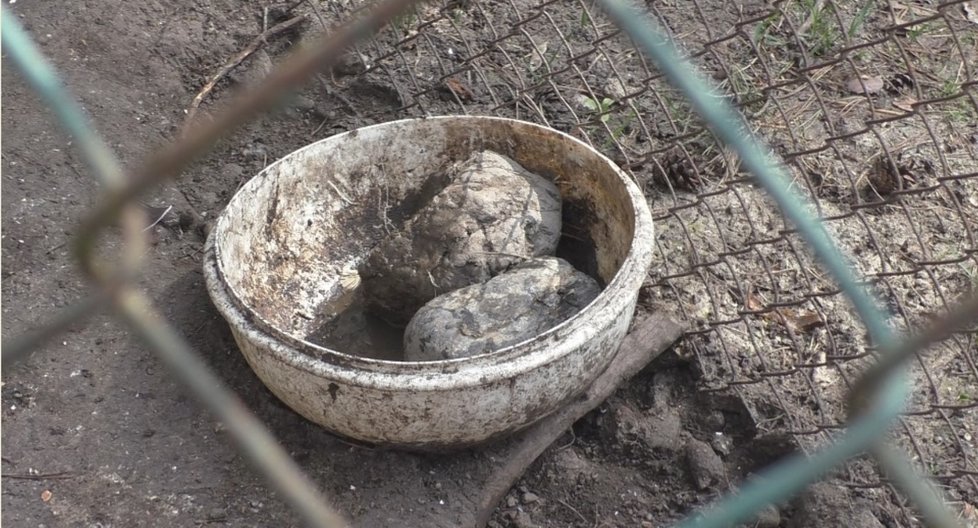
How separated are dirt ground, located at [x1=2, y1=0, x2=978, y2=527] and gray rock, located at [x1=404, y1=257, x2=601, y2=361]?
0.29m

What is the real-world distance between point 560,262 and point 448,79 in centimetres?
111

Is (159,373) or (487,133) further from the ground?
(487,133)

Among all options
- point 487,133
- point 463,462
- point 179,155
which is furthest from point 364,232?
point 179,155

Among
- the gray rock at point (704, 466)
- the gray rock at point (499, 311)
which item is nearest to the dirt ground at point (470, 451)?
the gray rock at point (704, 466)

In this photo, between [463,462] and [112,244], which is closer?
[463,462]

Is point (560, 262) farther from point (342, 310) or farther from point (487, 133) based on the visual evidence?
point (342, 310)

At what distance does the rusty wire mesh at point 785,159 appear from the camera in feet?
6.91

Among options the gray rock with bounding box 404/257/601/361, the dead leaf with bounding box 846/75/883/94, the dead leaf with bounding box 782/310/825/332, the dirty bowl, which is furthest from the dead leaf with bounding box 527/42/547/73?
the dead leaf with bounding box 782/310/825/332

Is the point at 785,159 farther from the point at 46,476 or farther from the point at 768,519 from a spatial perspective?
the point at 46,476

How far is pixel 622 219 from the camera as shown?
2252 mm

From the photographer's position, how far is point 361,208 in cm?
259

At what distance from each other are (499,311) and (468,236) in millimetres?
267

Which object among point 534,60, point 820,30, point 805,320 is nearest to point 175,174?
point 805,320

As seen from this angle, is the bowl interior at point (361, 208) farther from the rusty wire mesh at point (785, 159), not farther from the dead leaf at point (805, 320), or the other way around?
the dead leaf at point (805, 320)
